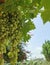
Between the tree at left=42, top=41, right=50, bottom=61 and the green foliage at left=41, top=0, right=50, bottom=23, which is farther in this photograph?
the tree at left=42, top=41, right=50, bottom=61

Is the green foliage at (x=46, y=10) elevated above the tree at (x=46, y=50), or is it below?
below

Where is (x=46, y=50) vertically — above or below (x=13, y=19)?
above

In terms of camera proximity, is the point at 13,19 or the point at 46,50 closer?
the point at 13,19

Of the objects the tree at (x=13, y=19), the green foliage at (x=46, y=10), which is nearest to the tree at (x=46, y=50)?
the tree at (x=13, y=19)

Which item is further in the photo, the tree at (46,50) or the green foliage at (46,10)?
the tree at (46,50)

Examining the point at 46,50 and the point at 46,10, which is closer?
the point at 46,10

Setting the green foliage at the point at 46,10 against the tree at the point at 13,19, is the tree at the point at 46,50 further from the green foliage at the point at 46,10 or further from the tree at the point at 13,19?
the green foliage at the point at 46,10

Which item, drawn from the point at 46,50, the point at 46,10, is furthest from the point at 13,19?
the point at 46,50

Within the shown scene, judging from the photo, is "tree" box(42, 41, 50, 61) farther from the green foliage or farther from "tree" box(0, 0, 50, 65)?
the green foliage

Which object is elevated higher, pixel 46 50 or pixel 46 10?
pixel 46 50

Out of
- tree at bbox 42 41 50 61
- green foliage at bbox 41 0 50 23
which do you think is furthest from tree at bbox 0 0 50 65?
tree at bbox 42 41 50 61

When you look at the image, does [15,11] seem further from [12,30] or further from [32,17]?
[32,17]

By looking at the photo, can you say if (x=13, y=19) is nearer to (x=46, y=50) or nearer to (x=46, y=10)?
(x=46, y=10)

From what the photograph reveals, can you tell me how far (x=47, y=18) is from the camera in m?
1.12
